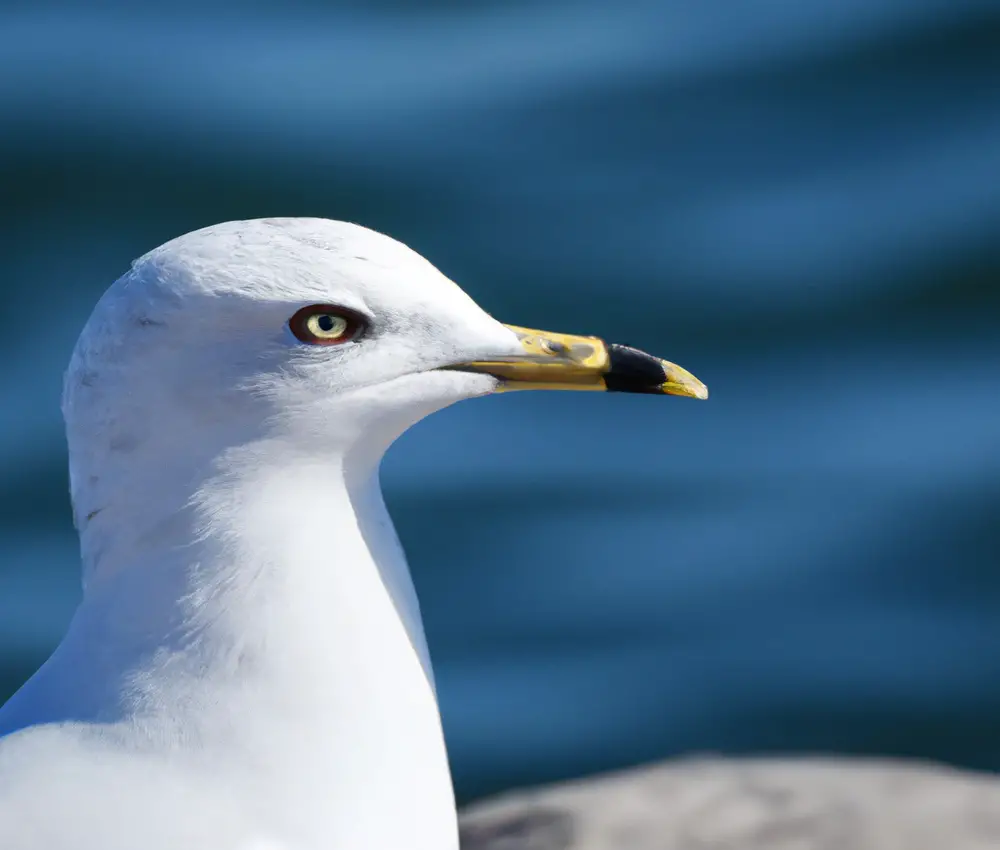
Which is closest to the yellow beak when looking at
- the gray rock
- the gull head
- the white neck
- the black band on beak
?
the black band on beak

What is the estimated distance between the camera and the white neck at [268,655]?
9.20 ft

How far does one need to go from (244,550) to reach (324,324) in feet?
1.15

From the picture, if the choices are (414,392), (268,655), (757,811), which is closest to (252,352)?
(414,392)

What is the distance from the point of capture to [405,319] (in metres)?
2.80

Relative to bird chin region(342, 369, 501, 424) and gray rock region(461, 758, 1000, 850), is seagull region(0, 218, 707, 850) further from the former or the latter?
gray rock region(461, 758, 1000, 850)

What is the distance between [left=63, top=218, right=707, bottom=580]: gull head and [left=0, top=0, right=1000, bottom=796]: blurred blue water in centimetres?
219

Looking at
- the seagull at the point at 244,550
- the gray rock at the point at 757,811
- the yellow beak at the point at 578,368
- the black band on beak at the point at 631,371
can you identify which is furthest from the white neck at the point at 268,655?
the gray rock at the point at 757,811

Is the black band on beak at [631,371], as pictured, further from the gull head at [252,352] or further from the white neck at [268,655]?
the white neck at [268,655]

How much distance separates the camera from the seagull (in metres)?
2.72

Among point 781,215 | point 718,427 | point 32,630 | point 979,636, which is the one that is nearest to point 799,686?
point 979,636

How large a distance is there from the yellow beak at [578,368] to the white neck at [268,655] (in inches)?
10.8

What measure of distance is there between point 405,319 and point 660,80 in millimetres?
3582

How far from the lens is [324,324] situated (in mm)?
2758

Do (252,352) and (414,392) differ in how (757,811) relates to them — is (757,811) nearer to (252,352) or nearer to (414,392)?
(414,392)
